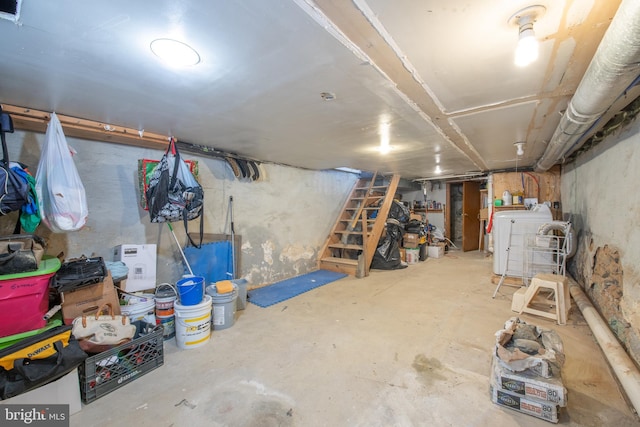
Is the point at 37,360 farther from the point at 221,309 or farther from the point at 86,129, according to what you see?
the point at 86,129

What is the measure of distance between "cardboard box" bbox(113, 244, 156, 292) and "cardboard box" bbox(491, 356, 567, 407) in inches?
113

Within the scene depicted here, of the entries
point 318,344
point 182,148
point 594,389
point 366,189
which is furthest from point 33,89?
point 366,189

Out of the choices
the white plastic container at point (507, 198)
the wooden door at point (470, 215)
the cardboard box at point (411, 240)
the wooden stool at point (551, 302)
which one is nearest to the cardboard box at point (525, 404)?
the wooden stool at point (551, 302)

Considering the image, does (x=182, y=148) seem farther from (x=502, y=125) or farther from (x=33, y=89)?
(x=502, y=125)

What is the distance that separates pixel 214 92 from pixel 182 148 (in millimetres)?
1442

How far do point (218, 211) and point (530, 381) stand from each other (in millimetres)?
3224

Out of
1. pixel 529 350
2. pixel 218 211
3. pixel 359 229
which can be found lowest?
pixel 529 350

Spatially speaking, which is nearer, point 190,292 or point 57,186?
point 57,186

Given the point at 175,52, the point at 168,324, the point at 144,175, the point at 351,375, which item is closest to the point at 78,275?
the point at 168,324

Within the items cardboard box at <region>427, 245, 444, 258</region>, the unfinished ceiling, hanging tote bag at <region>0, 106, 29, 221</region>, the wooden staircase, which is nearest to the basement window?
the unfinished ceiling

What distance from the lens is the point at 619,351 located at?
1792mm

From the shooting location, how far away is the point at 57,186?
182 cm

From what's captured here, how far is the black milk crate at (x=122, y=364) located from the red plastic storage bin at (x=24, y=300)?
16.3 inches

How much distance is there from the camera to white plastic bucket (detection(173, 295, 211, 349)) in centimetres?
217
